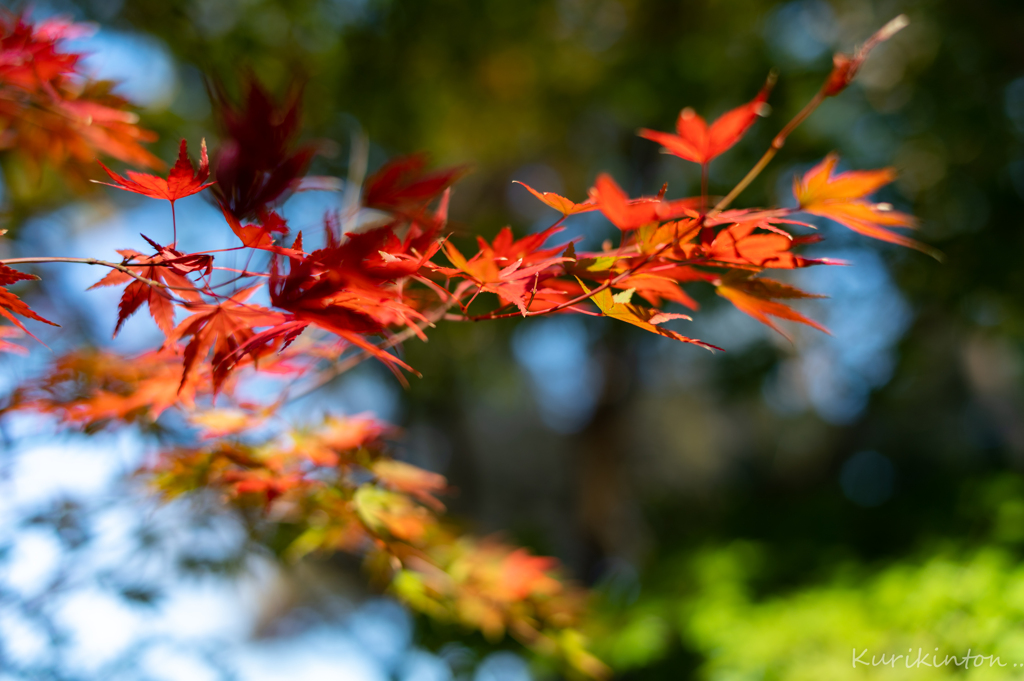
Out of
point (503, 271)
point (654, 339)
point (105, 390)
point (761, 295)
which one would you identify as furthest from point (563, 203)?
point (654, 339)

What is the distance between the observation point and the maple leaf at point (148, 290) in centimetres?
48

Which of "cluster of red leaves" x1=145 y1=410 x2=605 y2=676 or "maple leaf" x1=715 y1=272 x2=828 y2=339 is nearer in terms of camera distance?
"maple leaf" x1=715 y1=272 x2=828 y2=339

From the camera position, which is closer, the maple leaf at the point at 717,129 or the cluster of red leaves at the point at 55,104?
the maple leaf at the point at 717,129

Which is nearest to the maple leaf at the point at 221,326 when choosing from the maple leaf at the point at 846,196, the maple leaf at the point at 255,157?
the maple leaf at the point at 255,157

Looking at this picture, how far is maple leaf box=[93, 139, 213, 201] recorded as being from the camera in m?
0.44

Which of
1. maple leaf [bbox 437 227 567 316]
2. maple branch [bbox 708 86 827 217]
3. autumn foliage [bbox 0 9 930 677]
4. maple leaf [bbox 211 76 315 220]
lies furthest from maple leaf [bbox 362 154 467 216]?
maple branch [bbox 708 86 827 217]

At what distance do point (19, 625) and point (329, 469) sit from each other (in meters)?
0.62

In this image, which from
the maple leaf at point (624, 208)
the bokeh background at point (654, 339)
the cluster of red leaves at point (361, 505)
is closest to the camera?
the maple leaf at point (624, 208)

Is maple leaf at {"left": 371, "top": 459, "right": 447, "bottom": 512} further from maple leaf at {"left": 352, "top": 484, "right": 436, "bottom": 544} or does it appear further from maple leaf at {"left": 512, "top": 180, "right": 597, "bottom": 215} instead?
maple leaf at {"left": 512, "top": 180, "right": 597, "bottom": 215}

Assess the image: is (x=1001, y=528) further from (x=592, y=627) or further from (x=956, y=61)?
(x=956, y=61)

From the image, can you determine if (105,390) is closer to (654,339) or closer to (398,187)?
(398,187)

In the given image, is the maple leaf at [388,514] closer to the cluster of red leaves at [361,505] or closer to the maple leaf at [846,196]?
the cluster of red leaves at [361,505]

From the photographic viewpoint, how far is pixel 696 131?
45 cm

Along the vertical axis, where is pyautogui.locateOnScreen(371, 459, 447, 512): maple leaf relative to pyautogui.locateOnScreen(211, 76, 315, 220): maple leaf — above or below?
below
